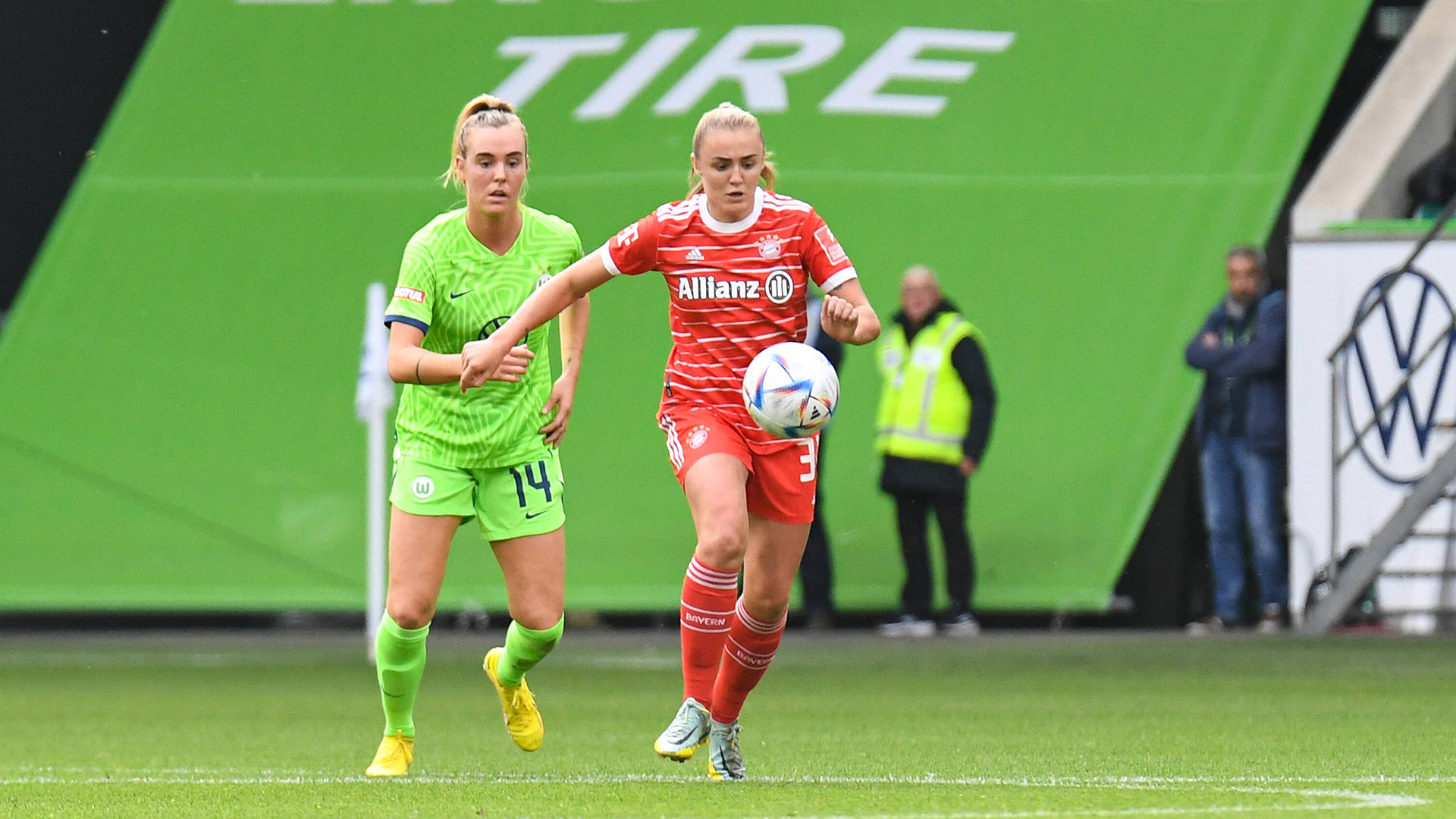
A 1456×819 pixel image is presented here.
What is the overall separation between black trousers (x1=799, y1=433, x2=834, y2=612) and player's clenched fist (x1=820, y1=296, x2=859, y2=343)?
7787mm

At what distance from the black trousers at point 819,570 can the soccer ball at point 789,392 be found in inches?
304

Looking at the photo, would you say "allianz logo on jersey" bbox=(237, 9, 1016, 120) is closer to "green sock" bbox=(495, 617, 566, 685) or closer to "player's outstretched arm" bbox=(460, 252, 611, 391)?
"green sock" bbox=(495, 617, 566, 685)

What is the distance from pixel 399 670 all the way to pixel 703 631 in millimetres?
903

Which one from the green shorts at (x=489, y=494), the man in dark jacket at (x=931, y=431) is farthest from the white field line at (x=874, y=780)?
the man in dark jacket at (x=931, y=431)

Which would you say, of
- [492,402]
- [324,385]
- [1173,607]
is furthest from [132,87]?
[492,402]

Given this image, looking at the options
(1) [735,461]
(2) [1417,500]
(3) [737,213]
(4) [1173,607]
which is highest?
(3) [737,213]

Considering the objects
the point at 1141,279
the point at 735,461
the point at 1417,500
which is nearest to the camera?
the point at 735,461

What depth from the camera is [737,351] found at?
6.41 meters

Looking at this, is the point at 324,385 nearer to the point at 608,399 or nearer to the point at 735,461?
the point at 608,399

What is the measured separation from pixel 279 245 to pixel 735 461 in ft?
29.5

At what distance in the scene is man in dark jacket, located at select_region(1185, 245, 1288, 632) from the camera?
13586mm

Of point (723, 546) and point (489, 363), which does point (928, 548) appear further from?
point (489, 363)

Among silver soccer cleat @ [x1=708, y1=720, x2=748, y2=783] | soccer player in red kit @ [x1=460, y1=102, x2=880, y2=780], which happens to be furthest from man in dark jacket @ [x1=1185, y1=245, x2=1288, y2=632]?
silver soccer cleat @ [x1=708, y1=720, x2=748, y2=783]

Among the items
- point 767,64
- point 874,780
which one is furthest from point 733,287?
point 767,64
